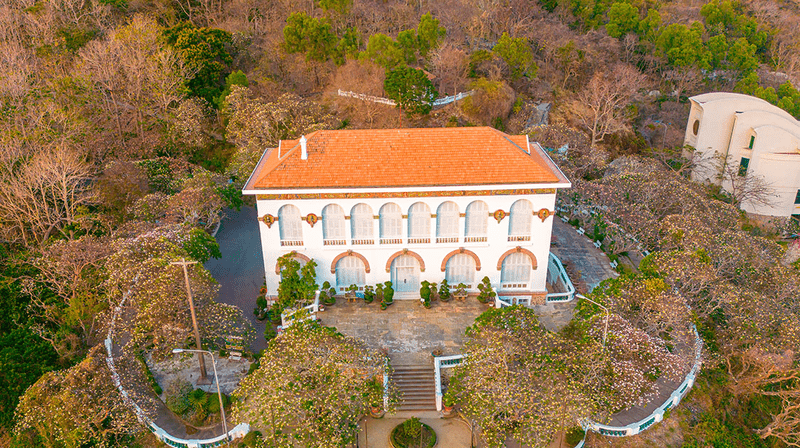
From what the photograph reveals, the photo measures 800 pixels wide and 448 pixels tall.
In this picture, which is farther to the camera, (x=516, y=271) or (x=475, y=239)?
(x=516, y=271)

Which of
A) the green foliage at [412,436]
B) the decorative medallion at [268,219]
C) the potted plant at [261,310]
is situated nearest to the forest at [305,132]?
the potted plant at [261,310]

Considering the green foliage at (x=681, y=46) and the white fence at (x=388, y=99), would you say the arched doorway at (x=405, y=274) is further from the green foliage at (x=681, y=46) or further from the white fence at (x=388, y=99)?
the green foliage at (x=681, y=46)

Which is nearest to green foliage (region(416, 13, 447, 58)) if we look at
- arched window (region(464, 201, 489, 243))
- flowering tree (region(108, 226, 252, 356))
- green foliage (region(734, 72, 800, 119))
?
arched window (region(464, 201, 489, 243))

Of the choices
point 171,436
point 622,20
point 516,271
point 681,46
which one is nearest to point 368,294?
point 516,271

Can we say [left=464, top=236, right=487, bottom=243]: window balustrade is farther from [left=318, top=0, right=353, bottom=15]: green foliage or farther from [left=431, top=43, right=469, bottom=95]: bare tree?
[left=318, top=0, right=353, bottom=15]: green foliage

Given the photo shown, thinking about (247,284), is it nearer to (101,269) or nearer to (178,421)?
(101,269)

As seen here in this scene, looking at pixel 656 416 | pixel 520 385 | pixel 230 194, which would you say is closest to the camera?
pixel 520 385

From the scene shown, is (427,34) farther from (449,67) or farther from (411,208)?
(411,208)
